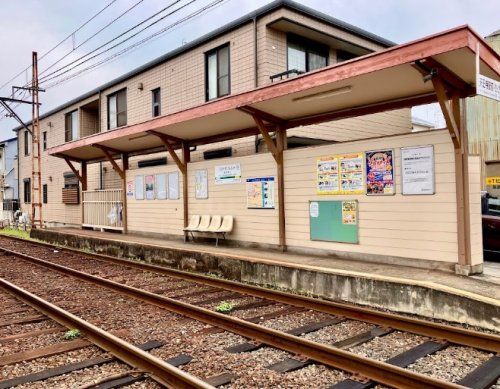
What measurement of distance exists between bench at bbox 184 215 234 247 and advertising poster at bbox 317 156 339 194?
126 inches

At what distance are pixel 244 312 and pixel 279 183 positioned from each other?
4.23 m

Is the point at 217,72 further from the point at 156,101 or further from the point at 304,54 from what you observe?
the point at 156,101

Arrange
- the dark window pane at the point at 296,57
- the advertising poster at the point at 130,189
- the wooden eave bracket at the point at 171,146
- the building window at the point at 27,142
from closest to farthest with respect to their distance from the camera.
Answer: the wooden eave bracket at the point at 171,146, the dark window pane at the point at 296,57, the advertising poster at the point at 130,189, the building window at the point at 27,142

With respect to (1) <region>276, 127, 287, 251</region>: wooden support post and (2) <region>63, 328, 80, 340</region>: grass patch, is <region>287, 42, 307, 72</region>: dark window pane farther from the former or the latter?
(2) <region>63, 328, 80, 340</region>: grass patch

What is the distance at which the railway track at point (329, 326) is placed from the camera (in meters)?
4.17

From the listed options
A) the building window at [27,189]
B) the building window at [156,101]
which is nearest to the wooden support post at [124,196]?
the building window at [156,101]

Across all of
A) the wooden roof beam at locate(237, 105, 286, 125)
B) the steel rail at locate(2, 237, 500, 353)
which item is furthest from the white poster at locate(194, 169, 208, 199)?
the steel rail at locate(2, 237, 500, 353)

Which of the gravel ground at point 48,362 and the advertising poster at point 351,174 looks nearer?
the gravel ground at point 48,362

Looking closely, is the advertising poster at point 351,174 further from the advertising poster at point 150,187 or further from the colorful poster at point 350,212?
the advertising poster at point 150,187

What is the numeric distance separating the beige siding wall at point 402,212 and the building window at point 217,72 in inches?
240

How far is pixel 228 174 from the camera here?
39.5 ft

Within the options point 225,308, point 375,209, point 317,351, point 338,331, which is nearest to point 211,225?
point 375,209

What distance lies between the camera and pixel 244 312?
691cm

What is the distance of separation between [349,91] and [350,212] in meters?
2.45
